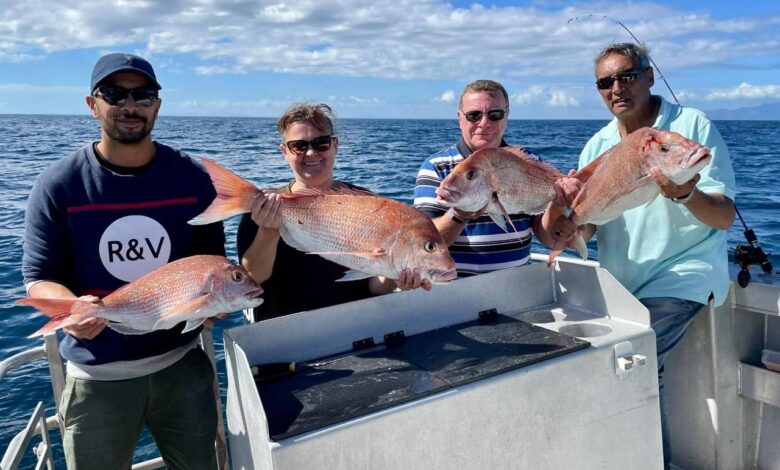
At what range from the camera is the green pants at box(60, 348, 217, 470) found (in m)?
2.71

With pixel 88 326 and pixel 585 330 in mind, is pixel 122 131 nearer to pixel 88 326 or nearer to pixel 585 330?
pixel 88 326

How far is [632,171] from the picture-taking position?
8.95 feet

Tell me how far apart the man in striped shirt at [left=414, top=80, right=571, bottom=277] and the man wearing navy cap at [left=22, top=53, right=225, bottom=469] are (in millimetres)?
1318

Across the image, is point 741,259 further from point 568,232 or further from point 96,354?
point 96,354

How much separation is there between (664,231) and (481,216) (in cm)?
99

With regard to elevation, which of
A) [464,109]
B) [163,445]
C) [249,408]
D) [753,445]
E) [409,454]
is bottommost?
[753,445]

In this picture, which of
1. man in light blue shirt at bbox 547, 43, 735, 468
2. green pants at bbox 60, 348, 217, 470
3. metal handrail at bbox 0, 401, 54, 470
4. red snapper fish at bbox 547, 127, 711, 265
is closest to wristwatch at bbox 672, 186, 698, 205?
red snapper fish at bbox 547, 127, 711, 265

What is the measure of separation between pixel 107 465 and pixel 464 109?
2605mm

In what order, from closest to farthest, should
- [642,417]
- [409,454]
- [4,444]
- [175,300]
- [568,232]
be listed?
[409,454]
[175,300]
[642,417]
[568,232]
[4,444]

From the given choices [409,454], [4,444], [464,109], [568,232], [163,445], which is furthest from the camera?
[4,444]

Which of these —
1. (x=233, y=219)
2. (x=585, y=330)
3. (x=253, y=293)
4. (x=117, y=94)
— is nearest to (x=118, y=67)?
(x=117, y=94)

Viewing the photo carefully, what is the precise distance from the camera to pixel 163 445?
297 centimetres

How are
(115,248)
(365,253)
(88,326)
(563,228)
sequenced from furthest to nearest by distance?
1. (563,228)
2. (115,248)
3. (365,253)
4. (88,326)

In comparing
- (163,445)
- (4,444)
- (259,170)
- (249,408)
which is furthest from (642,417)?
(259,170)
